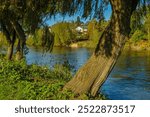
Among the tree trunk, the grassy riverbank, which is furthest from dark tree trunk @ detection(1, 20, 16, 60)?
the tree trunk

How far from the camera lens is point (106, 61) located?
39.9 ft

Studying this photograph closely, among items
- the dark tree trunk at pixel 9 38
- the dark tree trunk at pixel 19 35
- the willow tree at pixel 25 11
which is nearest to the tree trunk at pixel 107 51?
the willow tree at pixel 25 11

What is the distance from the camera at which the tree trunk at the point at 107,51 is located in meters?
12.0

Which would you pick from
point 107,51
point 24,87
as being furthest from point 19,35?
point 107,51

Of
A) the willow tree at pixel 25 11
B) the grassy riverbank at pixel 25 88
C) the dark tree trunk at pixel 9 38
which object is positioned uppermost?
the willow tree at pixel 25 11

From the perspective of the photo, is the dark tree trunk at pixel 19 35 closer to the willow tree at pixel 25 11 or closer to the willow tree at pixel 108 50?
the willow tree at pixel 25 11

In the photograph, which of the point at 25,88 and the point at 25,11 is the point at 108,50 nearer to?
the point at 25,88

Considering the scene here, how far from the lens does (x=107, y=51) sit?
1216cm

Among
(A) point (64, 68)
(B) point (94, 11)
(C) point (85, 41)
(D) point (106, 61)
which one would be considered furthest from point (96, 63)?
(C) point (85, 41)

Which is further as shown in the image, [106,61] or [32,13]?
[32,13]

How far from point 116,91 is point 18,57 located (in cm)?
601

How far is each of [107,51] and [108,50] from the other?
1.6 inches

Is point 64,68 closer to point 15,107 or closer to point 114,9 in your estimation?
point 114,9

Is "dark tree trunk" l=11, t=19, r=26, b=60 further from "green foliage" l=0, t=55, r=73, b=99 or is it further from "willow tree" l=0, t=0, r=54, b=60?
"green foliage" l=0, t=55, r=73, b=99
